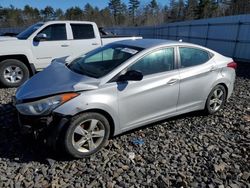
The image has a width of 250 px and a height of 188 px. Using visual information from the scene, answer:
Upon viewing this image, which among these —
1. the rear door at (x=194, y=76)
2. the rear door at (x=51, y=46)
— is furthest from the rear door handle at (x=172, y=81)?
the rear door at (x=51, y=46)

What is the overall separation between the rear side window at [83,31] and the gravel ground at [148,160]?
4.15 m

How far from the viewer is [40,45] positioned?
24.5ft

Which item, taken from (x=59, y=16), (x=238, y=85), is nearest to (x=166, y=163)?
(x=238, y=85)

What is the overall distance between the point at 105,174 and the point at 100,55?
2.12 metres

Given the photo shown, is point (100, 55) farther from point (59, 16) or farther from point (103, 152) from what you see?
point (59, 16)

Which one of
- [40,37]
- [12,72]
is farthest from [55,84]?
[40,37]

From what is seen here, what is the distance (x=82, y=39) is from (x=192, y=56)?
4522mm

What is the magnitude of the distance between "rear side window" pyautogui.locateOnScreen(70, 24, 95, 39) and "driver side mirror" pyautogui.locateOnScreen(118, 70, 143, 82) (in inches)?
194

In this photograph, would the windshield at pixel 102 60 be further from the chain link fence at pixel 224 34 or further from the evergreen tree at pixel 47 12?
the evergreen tree at pixel 47 12

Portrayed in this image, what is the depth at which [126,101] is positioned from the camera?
3750mm

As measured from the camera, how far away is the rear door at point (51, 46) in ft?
24.5

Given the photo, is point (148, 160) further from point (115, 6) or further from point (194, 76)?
point (115, 6)

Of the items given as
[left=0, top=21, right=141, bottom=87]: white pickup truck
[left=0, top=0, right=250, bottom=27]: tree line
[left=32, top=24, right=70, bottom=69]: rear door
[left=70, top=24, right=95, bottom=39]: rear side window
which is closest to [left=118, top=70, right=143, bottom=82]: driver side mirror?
[left=0, top=21, right=141, bottom=87]: white pickup truck

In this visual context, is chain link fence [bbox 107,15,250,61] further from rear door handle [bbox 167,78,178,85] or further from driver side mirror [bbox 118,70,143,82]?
driver side mirror [bbox 118,70,143,82]
